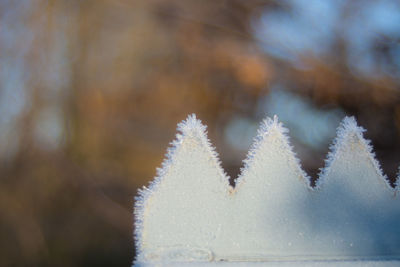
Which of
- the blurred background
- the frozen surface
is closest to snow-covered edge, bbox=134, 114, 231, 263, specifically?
the frozen surface

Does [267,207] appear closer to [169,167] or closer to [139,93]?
[169,167]

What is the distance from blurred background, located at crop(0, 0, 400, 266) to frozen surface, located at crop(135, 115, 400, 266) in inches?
15.7

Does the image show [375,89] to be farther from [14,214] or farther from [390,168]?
[14,214]

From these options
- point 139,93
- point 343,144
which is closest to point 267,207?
point 343,144

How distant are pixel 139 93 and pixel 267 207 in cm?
56

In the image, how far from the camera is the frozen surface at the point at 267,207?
0.35 meters

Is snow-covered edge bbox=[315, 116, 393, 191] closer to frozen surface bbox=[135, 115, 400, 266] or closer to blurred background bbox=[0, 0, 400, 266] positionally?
frozen surface bbox=[135, 115, 400, 266]

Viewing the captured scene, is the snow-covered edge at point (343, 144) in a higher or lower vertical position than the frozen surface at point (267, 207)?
higher

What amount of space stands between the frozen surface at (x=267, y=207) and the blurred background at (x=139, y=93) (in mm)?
398

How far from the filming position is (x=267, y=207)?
360 millimetres

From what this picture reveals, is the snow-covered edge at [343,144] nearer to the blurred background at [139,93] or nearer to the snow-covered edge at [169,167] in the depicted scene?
the snow-covered edge at [169,167]

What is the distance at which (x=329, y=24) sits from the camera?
85 cm

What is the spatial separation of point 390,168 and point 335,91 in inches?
7.6

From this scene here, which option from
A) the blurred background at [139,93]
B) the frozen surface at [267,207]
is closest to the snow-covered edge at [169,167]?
the frozen surface at [267,207]
